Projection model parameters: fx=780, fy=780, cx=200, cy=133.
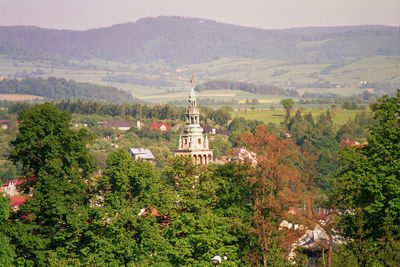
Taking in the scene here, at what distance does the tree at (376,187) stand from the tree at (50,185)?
74.2 ft

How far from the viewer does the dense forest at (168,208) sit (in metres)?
64.6

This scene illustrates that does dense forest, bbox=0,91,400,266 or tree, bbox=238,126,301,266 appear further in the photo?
tree, bbox=238,126,301,266

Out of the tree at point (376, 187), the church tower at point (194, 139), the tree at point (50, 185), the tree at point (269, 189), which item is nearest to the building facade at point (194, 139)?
the church tower at point (194, 139)

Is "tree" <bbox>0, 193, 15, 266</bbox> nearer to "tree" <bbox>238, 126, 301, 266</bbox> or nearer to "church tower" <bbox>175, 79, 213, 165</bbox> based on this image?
"tree" <bbox>238, 126, 301, 266</bbox>

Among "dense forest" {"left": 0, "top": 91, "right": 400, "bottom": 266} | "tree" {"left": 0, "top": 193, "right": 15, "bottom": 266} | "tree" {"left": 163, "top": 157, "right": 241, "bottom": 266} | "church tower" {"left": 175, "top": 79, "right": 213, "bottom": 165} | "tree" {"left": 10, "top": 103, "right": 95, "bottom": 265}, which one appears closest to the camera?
"tree" {"left": 0, "top": 193, "right": 15, "bottom": 266}

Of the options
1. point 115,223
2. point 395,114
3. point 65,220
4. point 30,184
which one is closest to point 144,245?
point 115,223

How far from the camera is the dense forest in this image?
64.6 meters

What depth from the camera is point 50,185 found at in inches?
2621

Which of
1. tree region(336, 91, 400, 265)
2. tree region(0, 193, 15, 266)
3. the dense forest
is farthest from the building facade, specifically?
tree region(0, 193, 15, 266)

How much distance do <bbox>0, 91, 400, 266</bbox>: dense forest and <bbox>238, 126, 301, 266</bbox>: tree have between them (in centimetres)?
11

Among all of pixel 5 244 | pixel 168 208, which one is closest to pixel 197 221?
pixel 168 208

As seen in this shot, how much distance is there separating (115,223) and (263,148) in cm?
1610

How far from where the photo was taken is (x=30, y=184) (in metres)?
68.2

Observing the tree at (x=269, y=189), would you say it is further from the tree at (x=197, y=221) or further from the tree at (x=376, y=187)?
the tree at (x=376, y=187)
